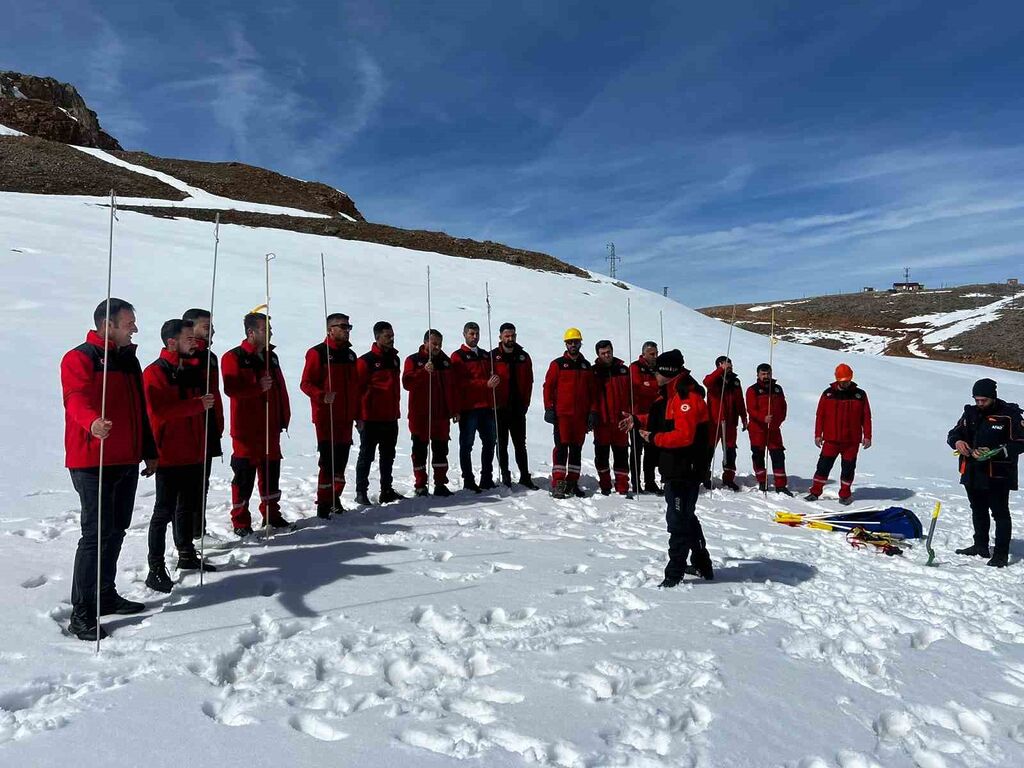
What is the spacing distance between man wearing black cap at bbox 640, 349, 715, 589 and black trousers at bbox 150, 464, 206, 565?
155 inches

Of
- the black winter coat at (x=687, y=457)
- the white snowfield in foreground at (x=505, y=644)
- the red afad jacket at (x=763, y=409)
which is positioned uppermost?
the red afad jacket at (x=763, y=409)

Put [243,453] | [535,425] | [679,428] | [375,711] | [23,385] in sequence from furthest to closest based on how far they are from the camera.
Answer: [535,425], [23,385], [243,453], [679,428], [375,711]

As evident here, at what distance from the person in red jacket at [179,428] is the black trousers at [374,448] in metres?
2.40

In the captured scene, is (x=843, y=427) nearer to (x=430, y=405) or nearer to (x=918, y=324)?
(x=430, y=405)

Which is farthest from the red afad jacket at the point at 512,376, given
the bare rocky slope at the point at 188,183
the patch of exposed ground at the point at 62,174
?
the patch of exposed ground at the point at 62,174

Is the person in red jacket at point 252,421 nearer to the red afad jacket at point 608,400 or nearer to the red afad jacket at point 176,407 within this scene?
the red afad jacket at point 176,407

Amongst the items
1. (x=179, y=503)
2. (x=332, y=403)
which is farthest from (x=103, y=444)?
(x=332, y=403)

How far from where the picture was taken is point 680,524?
5.46 m

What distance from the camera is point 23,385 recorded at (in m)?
11.1

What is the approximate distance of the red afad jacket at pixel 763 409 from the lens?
10.2 meters

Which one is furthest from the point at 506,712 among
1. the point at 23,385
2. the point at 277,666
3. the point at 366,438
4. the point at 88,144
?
the point at 88,144

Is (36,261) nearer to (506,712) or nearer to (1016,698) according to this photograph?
(506,712)

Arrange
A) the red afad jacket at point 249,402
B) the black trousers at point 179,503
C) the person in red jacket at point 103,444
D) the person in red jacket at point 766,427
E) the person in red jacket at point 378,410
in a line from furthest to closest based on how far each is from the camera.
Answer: the person in red jacket at point 766,427
the person in red jacket at point 378,410
the red afad jacket at point 249,402
the black trousers at point 179,503
the person in red jacket at point 103,444

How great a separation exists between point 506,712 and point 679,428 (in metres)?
2.90
